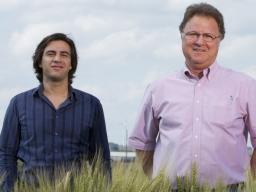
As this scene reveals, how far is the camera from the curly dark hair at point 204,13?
624 cm

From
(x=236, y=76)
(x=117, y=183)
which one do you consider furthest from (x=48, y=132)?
(x=236, y=76)

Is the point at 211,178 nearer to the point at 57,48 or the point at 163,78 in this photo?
the point at 163,78

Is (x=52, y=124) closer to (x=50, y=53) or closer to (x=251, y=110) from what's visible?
(x=50, y=53)

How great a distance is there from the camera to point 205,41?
20.2 ft

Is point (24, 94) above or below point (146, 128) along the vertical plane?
above

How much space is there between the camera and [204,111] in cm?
609

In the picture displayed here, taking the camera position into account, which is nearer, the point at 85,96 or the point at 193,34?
the point at 193,34

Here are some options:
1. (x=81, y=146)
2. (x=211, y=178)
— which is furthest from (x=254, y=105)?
(x=81, y=146)

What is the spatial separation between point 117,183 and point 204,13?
4.51 feet

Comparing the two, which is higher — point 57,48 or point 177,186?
point 57,48

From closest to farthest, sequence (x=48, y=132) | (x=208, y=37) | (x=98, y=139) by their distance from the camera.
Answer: (x=208, y=37), (x=48, y=132), (x=98, y=139)

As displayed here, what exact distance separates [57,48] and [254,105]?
1.44m

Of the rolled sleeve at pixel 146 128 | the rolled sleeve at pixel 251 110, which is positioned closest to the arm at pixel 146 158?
the rolled sleeve at pixel 146 128

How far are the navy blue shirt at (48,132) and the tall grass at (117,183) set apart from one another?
33 cm
